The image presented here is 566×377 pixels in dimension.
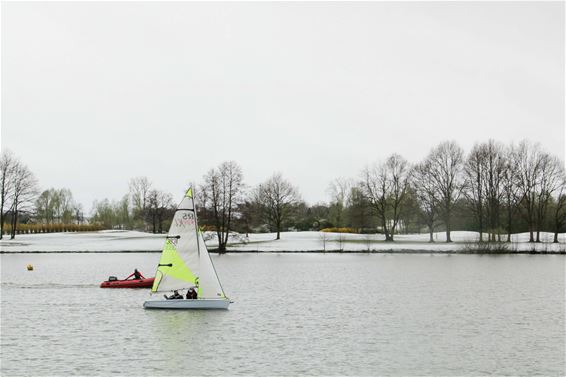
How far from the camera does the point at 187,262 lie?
114 feet

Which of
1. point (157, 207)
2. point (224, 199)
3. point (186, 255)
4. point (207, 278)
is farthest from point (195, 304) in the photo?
point (157, 207)

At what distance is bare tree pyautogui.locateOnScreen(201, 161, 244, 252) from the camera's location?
95.1 m

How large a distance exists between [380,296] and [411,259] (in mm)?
40629

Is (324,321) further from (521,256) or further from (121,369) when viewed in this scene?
(521,256)

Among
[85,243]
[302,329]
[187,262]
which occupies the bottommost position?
[302,329]

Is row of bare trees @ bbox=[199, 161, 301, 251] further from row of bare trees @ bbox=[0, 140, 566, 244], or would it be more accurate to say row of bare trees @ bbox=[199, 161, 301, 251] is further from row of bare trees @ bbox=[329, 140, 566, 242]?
row of bare trees @ bbox=[329, 140, 566, 242]

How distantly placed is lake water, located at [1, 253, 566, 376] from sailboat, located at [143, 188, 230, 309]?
39.9 inches

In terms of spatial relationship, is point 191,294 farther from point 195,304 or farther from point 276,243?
point 276,243

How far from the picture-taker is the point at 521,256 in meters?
85.9

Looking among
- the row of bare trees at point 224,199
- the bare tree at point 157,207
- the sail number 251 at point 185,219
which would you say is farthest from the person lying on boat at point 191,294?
the bare tree at point 157,207

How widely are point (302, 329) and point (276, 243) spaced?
83.6 m

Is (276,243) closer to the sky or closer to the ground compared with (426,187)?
closer to the ground

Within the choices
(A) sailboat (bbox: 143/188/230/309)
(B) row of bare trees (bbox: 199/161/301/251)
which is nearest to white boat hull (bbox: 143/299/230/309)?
(A) sailboat (bbox: 143/188/230/309)

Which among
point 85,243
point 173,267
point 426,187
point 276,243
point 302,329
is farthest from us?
point 85,243
